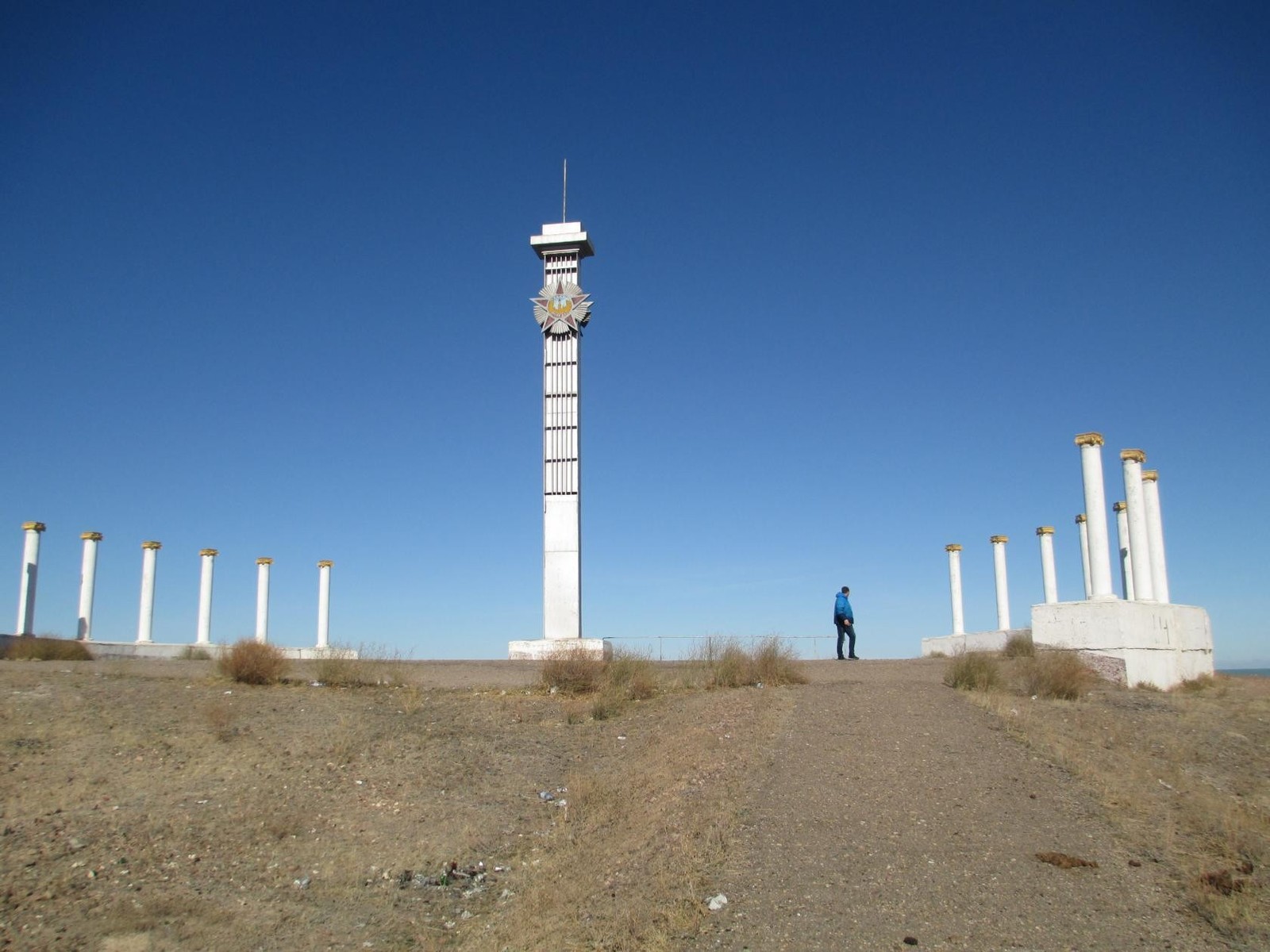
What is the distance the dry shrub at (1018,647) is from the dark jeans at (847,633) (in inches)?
129

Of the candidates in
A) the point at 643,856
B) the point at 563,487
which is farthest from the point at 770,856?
the point at 563,487

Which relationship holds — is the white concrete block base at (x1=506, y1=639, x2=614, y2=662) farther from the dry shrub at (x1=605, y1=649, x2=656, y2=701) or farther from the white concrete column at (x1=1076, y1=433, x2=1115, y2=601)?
the white concrete column at (x1=1076, y1=433, x2=1115, y2=601)

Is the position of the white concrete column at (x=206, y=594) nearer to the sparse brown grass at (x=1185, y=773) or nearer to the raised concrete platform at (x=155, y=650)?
the raised concrete platform at (x=155, y=650)

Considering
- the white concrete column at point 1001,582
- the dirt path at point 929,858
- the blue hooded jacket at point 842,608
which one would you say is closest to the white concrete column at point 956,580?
the white concrete column at point 1001,582

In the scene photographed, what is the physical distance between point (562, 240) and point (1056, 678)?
57.2ft

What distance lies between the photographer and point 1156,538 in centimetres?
2425

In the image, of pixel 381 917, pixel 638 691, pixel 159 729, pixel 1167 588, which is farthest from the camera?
pixel 1167 588

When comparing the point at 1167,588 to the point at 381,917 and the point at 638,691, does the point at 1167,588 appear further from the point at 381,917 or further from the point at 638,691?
the point at 381,917

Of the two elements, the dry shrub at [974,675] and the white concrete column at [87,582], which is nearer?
the dry shrub at [974,675]

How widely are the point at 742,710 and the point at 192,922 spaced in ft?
27.6

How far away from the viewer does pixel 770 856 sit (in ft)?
28.3

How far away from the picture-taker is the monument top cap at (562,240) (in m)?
27.9

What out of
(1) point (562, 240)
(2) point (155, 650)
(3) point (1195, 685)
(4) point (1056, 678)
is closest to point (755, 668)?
(4) point (1056, 678)

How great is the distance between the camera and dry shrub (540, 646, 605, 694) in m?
17.9
